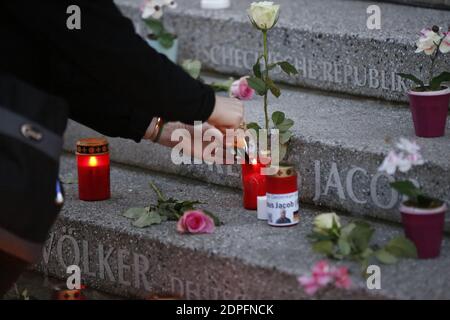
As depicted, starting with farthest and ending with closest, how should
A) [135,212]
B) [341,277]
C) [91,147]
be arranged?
[91,147] → [135,212] → [341,277]

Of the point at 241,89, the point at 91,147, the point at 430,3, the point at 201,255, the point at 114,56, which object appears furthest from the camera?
the point at 430,3

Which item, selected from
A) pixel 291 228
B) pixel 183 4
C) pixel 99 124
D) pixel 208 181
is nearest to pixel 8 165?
pixel 99 124

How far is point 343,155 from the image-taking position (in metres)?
2.79

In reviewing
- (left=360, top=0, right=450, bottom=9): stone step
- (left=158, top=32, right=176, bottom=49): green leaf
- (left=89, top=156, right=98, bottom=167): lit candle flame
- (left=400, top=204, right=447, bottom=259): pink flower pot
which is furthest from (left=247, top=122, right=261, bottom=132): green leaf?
(left=360, top=0, right=450, bottom=9): stone step

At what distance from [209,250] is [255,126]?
461 millimetres

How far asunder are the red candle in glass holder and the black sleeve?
1.79 ft

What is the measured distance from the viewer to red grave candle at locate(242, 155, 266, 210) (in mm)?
2799

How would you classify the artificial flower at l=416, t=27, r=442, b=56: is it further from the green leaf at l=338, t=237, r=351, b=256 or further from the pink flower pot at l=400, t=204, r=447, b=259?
the green leaf at l=338, t=237, r=351, b=256

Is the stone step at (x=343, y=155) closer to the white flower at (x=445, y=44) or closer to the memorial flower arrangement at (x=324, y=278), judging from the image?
the white flower at (x=445, y=44)

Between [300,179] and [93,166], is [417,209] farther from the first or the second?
[93,166]

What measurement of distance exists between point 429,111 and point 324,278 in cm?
67

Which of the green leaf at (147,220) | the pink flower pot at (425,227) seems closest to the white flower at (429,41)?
the pink flower pot at (425,227)

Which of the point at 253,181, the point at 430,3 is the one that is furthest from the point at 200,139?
the point at 430,3

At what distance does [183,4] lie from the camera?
3.88m
